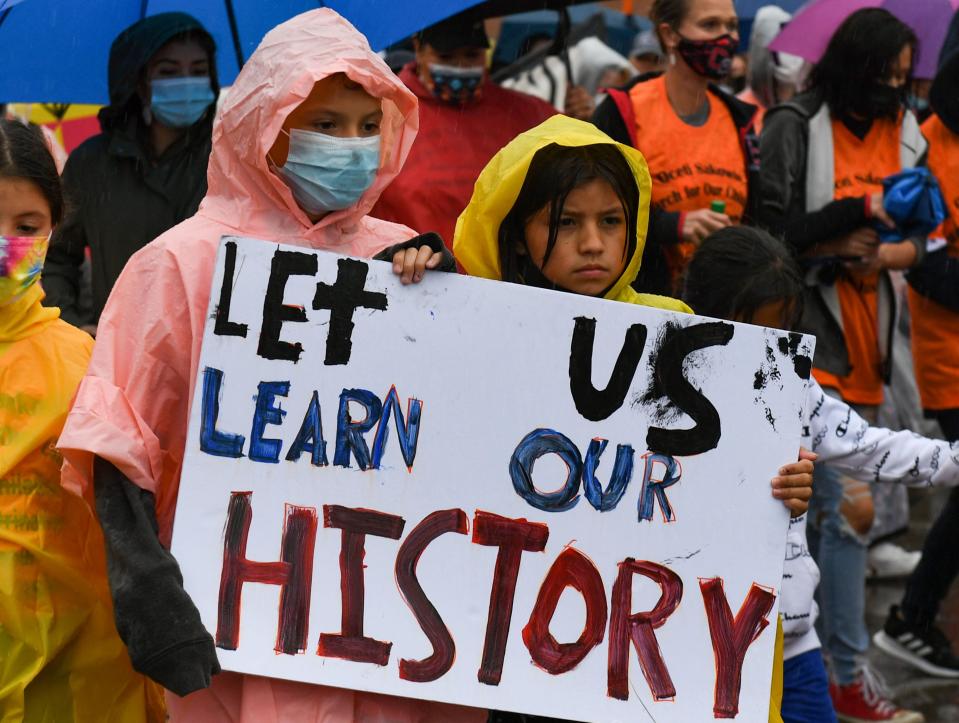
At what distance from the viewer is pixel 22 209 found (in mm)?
3322

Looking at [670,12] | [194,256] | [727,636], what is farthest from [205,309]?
[670,12]

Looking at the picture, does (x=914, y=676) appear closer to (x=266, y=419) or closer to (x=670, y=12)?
(x=670, y=12)

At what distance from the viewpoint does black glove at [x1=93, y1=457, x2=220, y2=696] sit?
2.64m

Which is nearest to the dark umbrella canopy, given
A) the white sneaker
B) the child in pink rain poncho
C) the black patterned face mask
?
the black patterned face mask

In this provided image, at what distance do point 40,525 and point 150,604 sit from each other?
65cm

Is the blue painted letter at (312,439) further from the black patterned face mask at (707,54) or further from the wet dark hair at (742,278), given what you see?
the black patterned face mask at (707,54)

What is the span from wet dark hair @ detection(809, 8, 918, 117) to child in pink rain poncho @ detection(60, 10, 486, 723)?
2.28 metres

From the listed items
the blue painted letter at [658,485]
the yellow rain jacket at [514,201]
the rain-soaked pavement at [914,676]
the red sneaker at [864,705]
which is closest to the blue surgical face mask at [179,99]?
the yellow rain jacket at [514,201]

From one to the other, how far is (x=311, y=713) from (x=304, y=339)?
0.69 m

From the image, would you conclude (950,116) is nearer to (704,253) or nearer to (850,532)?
(850,532)

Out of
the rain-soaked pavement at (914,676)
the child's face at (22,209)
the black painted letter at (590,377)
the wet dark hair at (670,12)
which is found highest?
the wet dark hair at (670,12)

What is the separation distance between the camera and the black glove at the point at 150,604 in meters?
2.64

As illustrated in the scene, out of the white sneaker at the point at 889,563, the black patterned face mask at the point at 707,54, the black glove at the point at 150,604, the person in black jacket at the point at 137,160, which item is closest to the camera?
the black glove at the point at 150,604

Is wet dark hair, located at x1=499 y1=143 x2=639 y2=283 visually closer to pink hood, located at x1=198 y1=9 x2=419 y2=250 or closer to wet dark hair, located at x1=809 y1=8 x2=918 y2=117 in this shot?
pink hood, located at x1=198 y1=9 x2=419 y2=250
